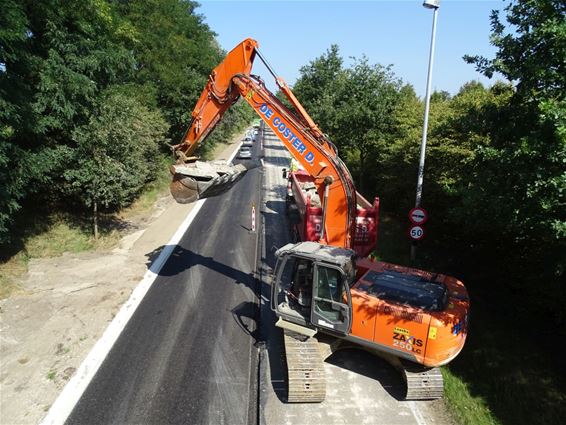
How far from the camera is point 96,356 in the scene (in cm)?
844

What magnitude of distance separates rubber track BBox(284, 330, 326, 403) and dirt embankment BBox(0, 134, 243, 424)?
4.31 meters

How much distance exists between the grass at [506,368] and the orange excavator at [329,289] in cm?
90

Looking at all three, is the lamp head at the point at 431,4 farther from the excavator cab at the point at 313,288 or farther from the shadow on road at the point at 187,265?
the shadow on road at the point at 187,265

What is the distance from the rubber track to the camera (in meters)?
7.00

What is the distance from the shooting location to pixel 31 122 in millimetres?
11703

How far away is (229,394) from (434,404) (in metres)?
3.77

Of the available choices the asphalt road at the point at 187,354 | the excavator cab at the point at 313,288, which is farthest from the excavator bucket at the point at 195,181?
the asphalt road at the point at 187,354

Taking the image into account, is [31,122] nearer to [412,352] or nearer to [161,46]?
[412,352]

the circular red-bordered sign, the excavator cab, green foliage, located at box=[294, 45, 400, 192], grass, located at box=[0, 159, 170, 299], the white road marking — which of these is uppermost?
green foliage, located at box=[294, 45, 400, 192]

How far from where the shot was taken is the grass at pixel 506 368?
7098mm

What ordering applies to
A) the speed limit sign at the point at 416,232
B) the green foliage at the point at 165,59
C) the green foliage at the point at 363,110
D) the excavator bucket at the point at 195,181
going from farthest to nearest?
the green foliage at the point at 165,59 < the green foliage at the point at 363,110 < the speed limit sign at the point at 416,232 < the excavator bucket at the point at 195,181

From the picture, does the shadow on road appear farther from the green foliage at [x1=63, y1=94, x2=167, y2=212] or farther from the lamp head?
the lamp head

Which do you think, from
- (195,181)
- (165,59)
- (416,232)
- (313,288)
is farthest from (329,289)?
(165,59)

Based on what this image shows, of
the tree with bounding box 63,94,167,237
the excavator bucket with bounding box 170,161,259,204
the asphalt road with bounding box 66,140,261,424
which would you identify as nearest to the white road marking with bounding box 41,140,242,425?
the asphalt road with bounding box 66,140,261,424
